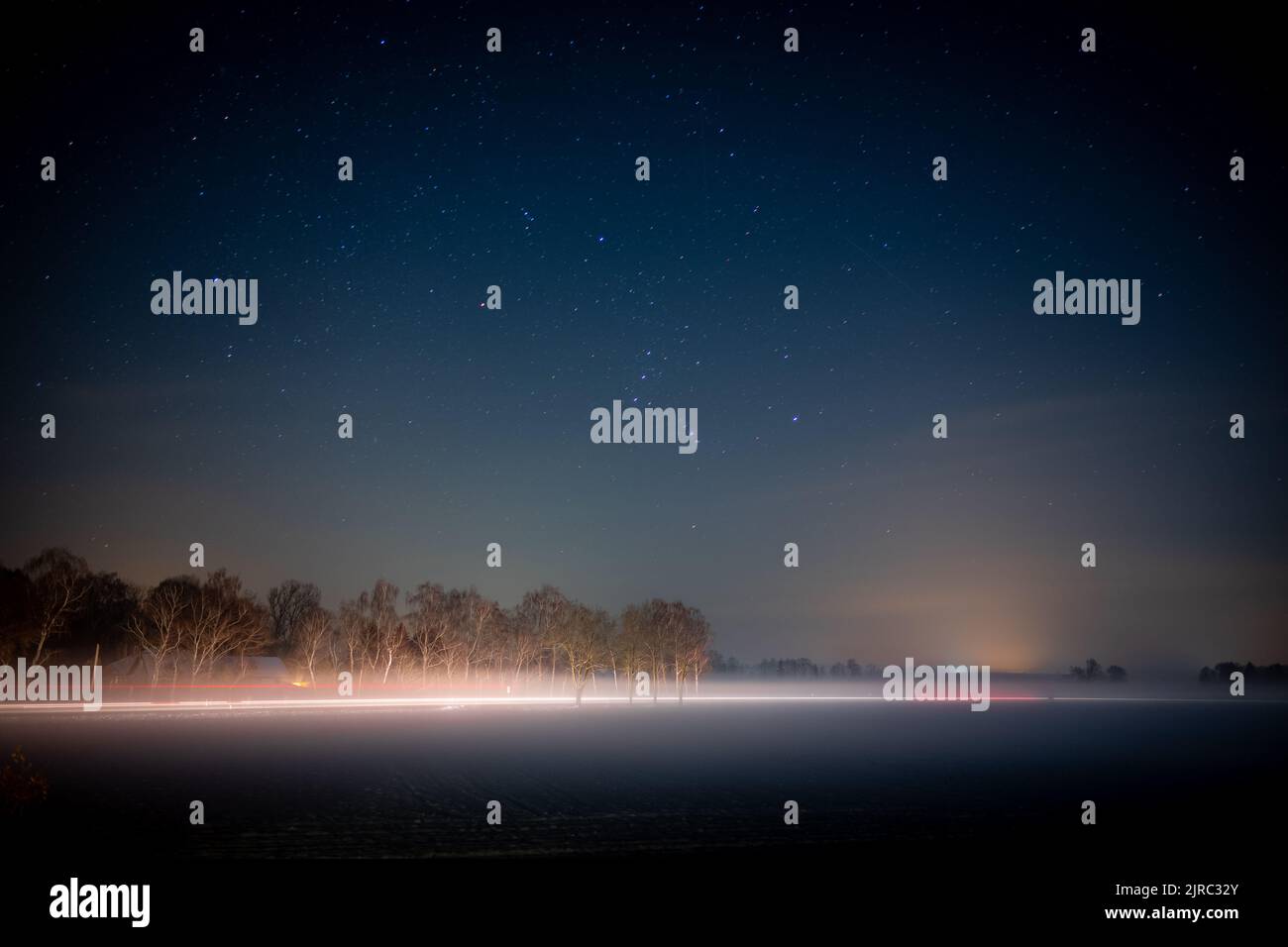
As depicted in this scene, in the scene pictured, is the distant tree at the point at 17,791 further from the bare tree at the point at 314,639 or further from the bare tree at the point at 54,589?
the bare tree at the point at 314,639

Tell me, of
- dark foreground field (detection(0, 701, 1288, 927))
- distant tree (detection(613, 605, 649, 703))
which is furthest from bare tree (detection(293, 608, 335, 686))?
dark foreground field (detection(0, 701, 1288, 927))

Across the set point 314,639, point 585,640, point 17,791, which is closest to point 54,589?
point 314,639

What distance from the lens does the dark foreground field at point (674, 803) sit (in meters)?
22.4

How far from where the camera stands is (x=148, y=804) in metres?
29.5

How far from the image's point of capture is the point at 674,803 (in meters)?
31.7

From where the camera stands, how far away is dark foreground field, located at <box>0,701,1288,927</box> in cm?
2236

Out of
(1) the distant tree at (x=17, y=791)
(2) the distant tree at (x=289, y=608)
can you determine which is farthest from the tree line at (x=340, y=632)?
(1) the distant tree at (x=17, y=791)

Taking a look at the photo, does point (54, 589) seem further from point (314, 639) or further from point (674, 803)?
point (674, 803)

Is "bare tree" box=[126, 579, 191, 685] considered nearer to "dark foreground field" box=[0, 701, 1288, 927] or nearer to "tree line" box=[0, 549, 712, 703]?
"tree line" box=[0, 549, 712, 703]
